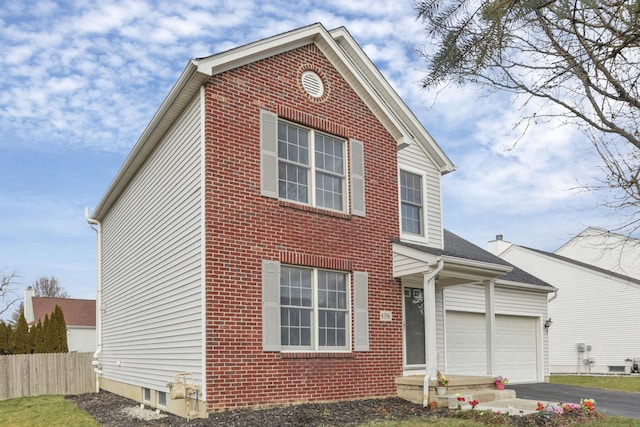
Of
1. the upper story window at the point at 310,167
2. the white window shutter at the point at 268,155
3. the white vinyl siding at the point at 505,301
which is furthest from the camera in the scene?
the white vinyl siding at the point at 505,301

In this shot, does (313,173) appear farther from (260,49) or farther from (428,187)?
(428,187)

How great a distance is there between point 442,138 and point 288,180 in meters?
5.88

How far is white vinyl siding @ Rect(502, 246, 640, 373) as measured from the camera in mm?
27219

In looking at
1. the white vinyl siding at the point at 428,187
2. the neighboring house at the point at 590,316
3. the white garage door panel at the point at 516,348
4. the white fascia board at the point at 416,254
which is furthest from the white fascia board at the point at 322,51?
the neighboring house at the point at 590,316

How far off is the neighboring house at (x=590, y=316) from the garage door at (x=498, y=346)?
990 centimetres

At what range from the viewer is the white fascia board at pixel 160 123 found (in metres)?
10.7

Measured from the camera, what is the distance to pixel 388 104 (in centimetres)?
1525

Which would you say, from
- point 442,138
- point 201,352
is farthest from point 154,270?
point 442,138

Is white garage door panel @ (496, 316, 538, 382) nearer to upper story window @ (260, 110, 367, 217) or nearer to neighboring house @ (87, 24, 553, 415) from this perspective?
neighboring house @ (87, 24, 553, 415)

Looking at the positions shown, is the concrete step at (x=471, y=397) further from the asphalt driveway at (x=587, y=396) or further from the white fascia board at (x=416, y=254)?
the white fascia board at (x=416, y=254)

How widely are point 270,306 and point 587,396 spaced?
9.62 metres

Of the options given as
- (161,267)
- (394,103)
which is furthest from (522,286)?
(161,267)

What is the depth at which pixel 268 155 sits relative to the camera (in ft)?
37.4

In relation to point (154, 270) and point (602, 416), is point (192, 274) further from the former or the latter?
point (602, 416)
